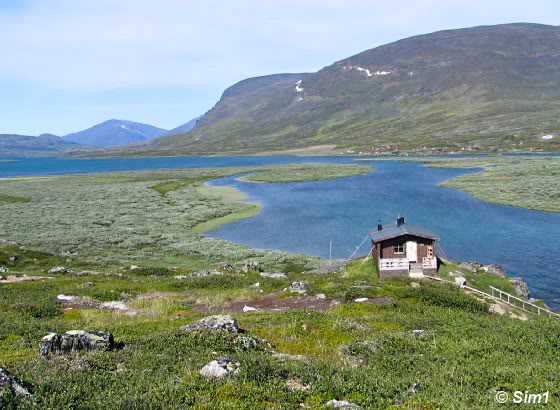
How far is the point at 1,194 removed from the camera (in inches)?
5472

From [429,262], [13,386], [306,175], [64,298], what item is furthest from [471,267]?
[306,175]

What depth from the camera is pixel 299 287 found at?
39250 millimetres

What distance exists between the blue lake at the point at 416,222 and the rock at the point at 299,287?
77.6 feet

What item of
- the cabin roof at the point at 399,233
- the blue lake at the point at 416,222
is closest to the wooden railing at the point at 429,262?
the cabin roof at the point at 399,233

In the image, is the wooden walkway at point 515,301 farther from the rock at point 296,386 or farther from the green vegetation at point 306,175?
the green vegetation at point 306,175

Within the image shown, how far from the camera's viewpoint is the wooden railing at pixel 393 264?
49.5m

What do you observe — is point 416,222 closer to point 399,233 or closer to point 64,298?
point 399,233

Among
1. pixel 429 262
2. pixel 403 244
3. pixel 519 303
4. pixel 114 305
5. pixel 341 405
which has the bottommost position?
pixel 519 303

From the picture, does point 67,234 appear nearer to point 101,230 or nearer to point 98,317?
point 101,230

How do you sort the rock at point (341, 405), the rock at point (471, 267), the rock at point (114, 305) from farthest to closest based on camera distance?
the rock at point (471, 267) → the rock at point (114, 305) → the rock at point (341, 405)

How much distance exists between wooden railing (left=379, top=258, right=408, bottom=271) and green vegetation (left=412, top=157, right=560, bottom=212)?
2141 inches

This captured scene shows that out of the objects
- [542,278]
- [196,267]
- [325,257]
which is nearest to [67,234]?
[196,267]

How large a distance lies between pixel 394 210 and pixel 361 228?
17.8 metres

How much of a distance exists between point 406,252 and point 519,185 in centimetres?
8095
